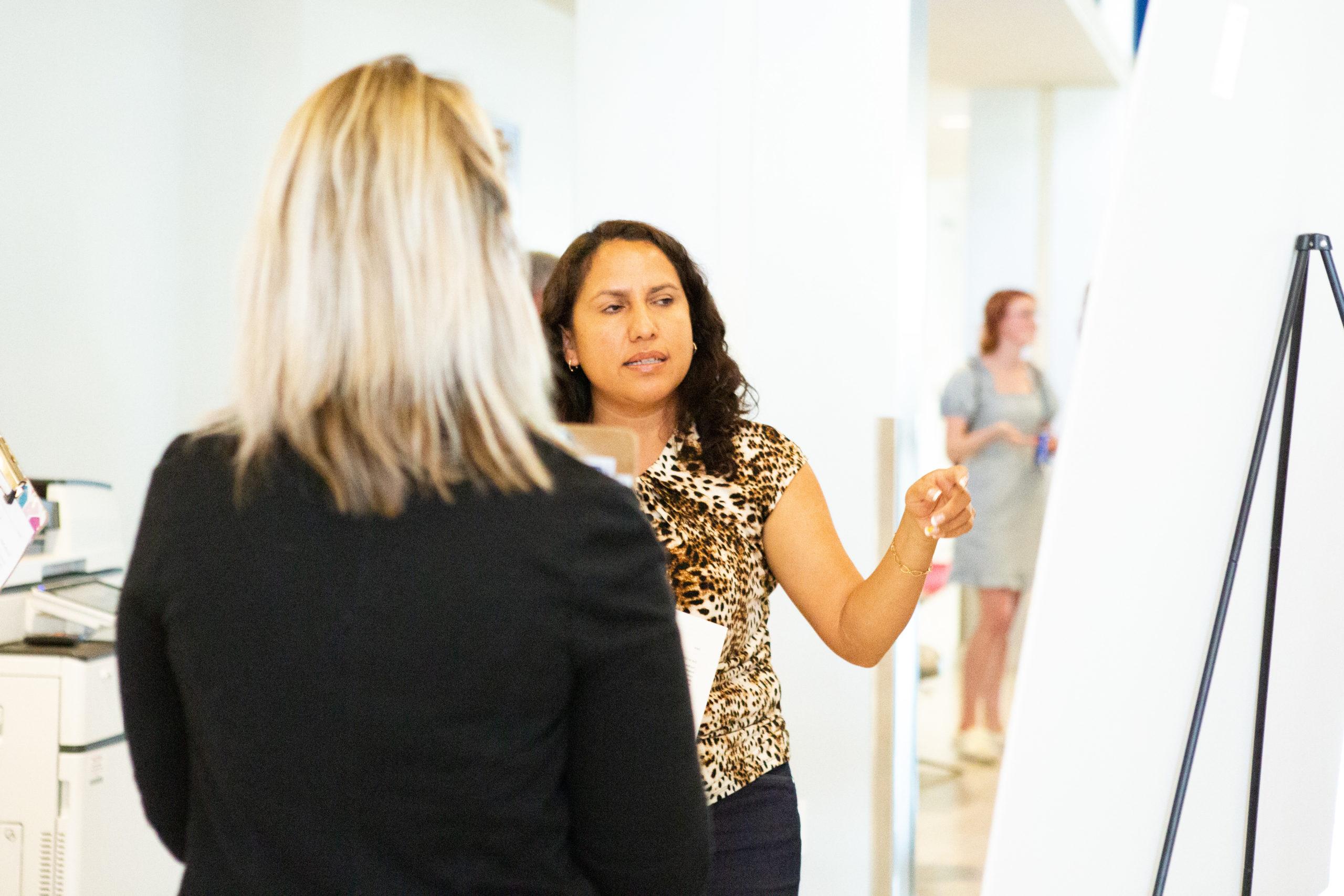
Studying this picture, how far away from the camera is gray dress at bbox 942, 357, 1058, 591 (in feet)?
14.2

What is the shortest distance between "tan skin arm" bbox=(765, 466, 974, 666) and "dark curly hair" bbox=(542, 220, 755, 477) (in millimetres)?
133

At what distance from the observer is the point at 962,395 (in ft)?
14.3

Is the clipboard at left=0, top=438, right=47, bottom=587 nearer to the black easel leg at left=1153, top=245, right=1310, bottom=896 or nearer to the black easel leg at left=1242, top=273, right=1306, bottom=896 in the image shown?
the black easel leg at left=1153, top=245, right=1310, bottom=896

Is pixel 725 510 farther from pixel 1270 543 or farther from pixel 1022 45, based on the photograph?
pixel 1022 45

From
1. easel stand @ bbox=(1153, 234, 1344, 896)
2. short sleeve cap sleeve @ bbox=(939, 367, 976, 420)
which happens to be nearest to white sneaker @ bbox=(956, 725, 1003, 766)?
short sleeve cap sleeve @ bbox=(939, 367, 976, 420)

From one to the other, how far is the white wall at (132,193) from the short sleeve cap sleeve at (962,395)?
236 centimetres

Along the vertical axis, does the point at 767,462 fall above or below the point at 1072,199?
below

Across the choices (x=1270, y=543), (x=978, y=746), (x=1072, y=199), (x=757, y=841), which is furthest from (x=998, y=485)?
(x=757, y=841)

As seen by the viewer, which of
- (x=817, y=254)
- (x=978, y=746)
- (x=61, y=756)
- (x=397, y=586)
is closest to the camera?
(x=397, y=586)

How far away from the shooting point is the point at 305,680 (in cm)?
89

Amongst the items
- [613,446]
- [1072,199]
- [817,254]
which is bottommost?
[613,446]

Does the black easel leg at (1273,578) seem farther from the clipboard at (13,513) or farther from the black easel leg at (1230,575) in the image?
the clipboard at (13,513)

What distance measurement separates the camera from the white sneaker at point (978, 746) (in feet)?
15.2

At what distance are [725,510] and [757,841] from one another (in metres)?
0.42
